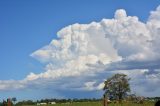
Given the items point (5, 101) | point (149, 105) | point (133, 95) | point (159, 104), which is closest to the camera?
point (159, 104)

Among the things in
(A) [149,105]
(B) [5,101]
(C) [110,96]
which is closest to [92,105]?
(C) [110,96]

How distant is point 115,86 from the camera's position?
127062 mm

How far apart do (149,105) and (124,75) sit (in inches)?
2411

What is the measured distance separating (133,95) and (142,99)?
79.4 inches

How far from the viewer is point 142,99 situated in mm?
50594

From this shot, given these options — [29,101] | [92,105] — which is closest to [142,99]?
[92,105]

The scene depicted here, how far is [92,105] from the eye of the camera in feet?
393

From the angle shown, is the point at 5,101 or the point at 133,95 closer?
the point at 5,101

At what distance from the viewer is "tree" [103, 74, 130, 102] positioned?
12525 cm

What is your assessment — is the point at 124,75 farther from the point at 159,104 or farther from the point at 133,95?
the point at 159,104

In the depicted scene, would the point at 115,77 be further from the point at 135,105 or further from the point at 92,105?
the point at 135,105

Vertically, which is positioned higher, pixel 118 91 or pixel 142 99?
pixel 118 91

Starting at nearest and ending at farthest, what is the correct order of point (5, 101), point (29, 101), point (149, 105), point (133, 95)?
point (5, 101) < point (133, 95) < point (149, 105) < point (29, 101)

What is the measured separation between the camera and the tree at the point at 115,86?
125 metres
